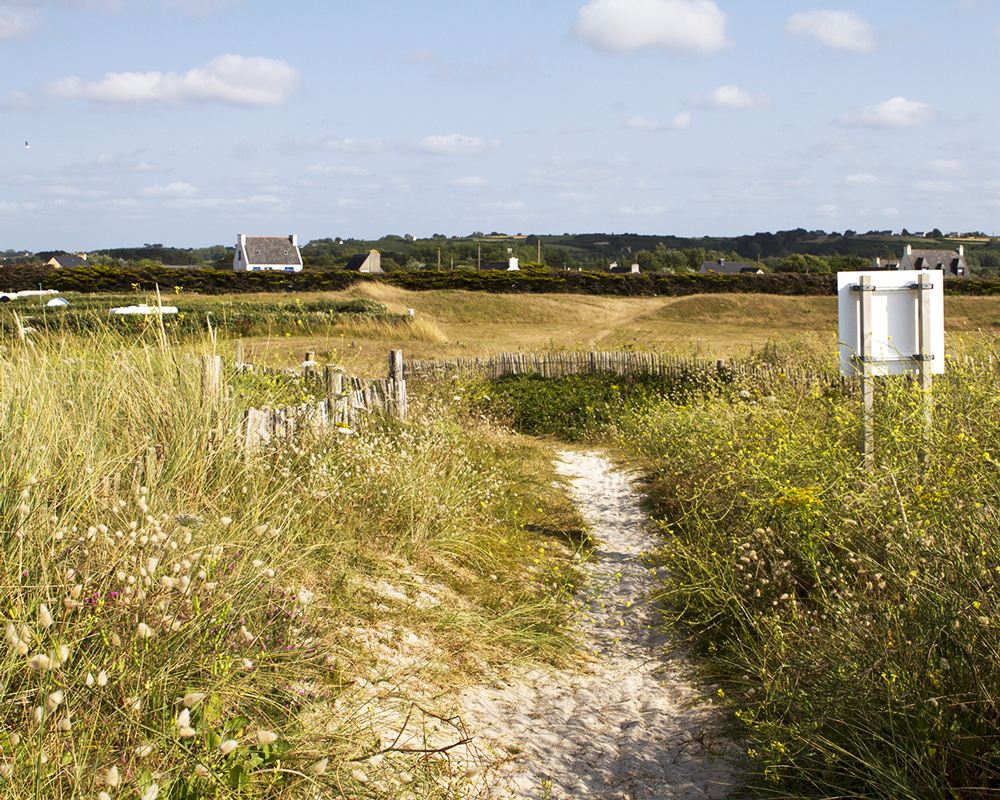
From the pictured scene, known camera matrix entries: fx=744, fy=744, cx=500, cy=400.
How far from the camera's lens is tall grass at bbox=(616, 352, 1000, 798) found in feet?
6.89

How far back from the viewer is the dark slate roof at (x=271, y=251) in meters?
59.8

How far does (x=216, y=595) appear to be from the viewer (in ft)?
7.96

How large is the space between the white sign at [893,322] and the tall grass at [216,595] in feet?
7.70

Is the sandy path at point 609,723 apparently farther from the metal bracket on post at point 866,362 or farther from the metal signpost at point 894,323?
the metal signpost at point 894,323

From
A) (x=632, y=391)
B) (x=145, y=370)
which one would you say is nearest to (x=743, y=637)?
(x=145, y=370)

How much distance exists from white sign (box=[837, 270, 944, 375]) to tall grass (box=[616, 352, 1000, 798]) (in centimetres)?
24

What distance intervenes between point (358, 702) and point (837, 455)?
9.91 ft

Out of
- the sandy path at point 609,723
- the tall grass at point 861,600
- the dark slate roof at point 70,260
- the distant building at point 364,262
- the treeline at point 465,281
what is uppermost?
the dark slate roof at point 70,260

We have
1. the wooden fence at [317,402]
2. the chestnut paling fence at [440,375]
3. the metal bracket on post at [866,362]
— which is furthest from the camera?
the chestnut paling fence at [440,375]

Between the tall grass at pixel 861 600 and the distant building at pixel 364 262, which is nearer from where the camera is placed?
the tall grass at pixel 861 600

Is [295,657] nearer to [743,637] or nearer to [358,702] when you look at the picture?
[358,702]

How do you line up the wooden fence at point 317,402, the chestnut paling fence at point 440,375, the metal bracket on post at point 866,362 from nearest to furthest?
the metal bracket on post at point 866,362 < the wooden fence at point 317,402 < the chestnut paling fence at point 440,375

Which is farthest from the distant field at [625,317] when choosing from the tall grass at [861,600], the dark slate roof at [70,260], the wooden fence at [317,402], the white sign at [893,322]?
the dark slate roof at [70,260]

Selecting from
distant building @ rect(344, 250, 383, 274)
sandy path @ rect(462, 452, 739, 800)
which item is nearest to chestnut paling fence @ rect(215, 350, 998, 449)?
sandy path @ rect(462, 452, 739, 800)
